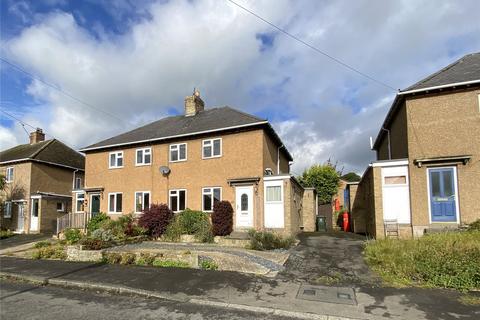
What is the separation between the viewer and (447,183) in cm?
1312

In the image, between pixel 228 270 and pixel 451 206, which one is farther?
pixel 451 206

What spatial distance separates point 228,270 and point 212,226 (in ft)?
19.5

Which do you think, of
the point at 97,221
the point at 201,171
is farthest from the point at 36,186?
the point at 201,171

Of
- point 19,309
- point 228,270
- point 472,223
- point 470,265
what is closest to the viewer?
point 19,309

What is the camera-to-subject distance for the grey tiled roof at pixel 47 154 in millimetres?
25641

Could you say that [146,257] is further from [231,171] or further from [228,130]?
[228,130]

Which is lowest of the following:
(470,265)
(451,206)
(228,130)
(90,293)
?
(90,293)

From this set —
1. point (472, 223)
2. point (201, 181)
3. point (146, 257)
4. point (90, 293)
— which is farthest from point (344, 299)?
point (201, 181)

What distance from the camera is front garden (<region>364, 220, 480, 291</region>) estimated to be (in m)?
7.53

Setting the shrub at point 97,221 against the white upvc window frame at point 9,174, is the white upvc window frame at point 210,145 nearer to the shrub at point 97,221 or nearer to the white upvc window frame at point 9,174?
the shrub at point 97,221

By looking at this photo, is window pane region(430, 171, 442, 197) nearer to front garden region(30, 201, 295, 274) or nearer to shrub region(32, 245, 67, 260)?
front garden region(30, 201, 295, 274)

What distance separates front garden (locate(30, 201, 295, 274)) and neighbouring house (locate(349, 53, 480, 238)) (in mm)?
4894

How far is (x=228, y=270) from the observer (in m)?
9.62

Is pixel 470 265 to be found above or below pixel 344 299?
above
